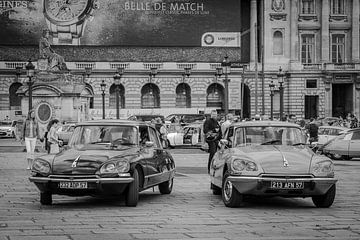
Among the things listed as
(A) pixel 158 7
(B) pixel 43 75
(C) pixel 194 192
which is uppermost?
(A) pixel 158 7

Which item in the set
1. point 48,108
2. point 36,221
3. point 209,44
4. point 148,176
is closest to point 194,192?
point 148,176

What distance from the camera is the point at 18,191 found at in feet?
55.1

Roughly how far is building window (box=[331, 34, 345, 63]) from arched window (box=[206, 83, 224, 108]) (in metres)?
12.3

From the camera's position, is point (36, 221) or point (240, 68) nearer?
point (36, 221)

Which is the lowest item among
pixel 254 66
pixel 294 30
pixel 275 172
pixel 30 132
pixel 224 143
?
pixel 275 172

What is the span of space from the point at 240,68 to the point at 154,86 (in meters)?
8.65

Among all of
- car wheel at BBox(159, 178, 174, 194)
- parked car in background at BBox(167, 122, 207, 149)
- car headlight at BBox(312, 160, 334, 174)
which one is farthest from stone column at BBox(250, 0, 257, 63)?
car headlight at BBox(312, 160, 334, 174)

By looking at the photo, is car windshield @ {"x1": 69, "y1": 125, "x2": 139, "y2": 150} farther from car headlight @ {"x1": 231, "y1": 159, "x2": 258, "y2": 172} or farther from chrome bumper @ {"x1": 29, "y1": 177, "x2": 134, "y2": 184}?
car headlight @ {"x1": 231, "y1": 159, "x2": 258, "y2": 172}

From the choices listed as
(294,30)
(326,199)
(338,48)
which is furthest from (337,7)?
(326,199)

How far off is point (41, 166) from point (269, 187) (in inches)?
154

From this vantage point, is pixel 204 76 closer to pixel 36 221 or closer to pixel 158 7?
pixel 158 7

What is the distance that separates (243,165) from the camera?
44.8 feet

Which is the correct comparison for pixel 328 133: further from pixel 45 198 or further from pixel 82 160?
pixel 82 160

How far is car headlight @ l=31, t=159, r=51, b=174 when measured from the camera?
1373 cm
